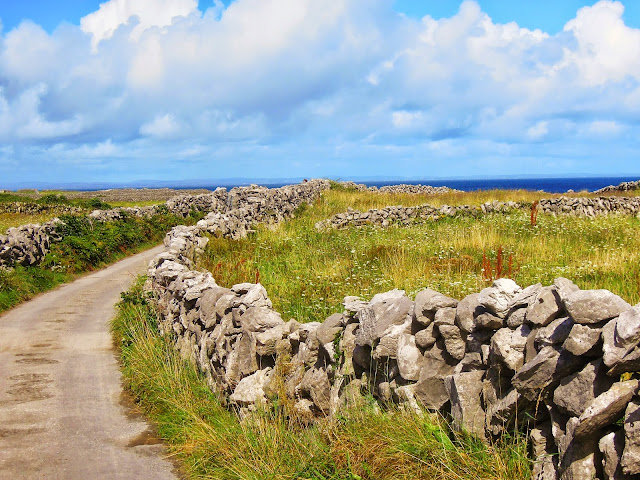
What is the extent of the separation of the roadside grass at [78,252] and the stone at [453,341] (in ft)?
44.1

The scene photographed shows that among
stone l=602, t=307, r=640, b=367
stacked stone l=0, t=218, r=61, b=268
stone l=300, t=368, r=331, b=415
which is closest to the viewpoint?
stone l=602, t=307, r=640, b=367

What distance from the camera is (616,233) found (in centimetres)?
1617

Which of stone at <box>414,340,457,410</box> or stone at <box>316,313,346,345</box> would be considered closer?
stone at <box>414,340,457,410</box>

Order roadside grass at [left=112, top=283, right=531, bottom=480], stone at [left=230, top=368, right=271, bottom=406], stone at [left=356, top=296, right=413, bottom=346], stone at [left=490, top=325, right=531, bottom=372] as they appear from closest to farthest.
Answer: stone at [left=490, top=325, right=531, bottom=372], roadside grass at [left=112, top=283, right=531, bottom=480], stone at [left=356, top=296, right=413, bottom=346], stone at [left=230, top=368, right=271, bottom=406]

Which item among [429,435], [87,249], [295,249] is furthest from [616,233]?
[87,249]

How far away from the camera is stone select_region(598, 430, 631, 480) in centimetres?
335

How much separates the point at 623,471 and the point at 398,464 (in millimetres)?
1899

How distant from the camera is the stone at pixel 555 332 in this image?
389cm

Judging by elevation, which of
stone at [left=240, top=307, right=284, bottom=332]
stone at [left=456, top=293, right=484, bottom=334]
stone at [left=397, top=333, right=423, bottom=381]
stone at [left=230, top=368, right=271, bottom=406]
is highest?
stone at [left=456, top=293, right=484, bottom=334]

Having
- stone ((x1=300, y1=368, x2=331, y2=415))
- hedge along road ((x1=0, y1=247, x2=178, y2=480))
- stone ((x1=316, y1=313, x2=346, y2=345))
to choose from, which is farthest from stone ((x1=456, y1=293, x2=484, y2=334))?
hedge along road ((x1=0, y1=247, x2=178, y2=480))

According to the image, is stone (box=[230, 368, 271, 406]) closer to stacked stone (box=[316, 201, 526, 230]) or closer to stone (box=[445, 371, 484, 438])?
stone (box=[445, 371, 484, 438])

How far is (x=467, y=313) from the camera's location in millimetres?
4918

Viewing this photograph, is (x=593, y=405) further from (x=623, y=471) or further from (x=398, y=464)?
(x=398, y=464)

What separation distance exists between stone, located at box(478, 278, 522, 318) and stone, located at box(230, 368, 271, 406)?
3.52 metres
